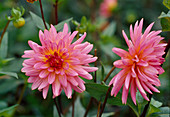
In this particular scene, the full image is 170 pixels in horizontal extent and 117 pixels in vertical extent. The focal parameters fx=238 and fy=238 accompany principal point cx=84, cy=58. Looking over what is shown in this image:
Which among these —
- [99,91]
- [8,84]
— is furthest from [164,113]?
[8,84]

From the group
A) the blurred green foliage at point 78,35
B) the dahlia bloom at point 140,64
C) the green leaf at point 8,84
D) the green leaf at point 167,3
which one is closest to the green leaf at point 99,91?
the blurred green foliage at point 78,35

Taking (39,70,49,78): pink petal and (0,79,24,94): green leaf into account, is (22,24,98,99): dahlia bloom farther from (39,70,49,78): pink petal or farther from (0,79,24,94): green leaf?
(0,79,24,94): green leaf

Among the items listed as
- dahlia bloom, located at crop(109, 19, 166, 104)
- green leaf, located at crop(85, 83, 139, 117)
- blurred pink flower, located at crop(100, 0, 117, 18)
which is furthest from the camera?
blurred pink flower, located at crop(100, 0, 117, 18)

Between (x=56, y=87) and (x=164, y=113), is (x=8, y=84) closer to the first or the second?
(x=56, y=87)

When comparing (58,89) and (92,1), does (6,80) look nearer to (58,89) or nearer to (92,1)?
(58,89)

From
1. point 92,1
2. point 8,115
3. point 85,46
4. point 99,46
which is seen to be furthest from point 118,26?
point 85,46

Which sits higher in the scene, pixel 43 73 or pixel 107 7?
pixel 107 7

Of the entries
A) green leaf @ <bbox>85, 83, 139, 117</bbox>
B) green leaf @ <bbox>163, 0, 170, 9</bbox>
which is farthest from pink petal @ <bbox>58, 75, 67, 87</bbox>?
green leaf @ <bbox>163, 0, 170, 9</bbox>
